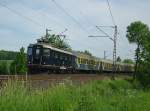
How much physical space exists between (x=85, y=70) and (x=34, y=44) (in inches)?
713

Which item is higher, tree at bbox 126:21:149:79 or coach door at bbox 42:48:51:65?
tree at bbox 126:21:149:79

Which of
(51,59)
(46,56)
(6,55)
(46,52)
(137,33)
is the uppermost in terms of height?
(137,33)

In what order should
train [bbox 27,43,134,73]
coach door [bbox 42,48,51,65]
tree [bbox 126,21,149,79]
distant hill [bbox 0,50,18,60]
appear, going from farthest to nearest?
tree [bbox 126,21,149,79] < distant hill [bbox 0,50,18,60] < coach door [bbox 42,48,51,65] < train [bbox 27,43,134,73]

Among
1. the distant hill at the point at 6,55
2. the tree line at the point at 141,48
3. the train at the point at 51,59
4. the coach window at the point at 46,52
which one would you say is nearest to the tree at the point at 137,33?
the tree line at the point at 141,48

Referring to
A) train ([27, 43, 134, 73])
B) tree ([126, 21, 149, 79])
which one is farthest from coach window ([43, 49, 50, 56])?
tree ([126, 21, 149, 79])

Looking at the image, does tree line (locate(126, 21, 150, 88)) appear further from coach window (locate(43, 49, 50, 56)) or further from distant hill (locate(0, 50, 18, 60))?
coach window (locate(43, 49, 50, 56))

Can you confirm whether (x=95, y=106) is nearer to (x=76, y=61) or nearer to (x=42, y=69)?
(x=42, y=69)

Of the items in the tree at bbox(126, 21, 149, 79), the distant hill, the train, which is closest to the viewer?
the train

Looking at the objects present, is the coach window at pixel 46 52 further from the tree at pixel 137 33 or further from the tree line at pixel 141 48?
the tree at pixel 137 33

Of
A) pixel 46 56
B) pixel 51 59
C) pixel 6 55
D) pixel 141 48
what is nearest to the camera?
pixel 46 56

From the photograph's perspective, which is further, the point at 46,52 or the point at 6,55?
the point at 6,55

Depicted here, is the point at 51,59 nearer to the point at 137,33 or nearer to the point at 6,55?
the point at 6,55

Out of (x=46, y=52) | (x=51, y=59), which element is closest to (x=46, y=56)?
(x=46, y=52)

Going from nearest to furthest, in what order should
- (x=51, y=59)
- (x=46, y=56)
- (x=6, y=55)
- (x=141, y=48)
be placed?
1. (x=46, y=56)
2. (x=51, y=59)
3. (x=6, y=55)
4. (x=141, y=48)
